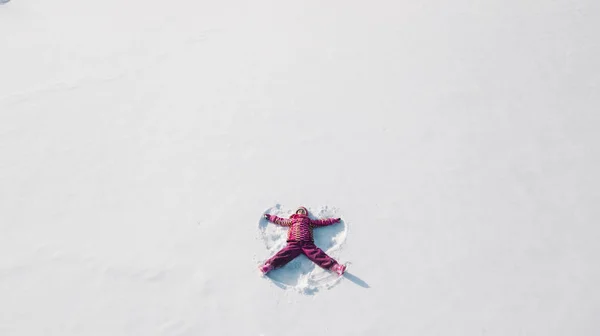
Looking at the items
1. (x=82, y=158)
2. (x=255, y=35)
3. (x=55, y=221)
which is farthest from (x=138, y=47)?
(x=55, y=221)

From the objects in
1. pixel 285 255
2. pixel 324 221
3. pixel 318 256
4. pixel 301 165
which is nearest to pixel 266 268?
pixel 285 255

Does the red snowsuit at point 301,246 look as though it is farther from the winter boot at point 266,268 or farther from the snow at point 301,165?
the snow at point 301,165

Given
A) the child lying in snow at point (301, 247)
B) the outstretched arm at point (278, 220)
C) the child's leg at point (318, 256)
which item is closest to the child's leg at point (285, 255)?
the child lying in snow at point (301, 247)

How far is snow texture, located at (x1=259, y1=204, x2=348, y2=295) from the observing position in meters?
5.65

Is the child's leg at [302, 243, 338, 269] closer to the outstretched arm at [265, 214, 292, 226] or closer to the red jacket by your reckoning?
the red jacket

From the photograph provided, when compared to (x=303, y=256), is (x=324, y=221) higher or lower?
higher

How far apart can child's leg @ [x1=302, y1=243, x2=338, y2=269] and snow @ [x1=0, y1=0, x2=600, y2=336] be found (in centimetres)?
26

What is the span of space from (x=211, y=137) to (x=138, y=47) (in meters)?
3.45

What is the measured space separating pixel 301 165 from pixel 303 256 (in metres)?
1.70

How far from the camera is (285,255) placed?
19.0 feet

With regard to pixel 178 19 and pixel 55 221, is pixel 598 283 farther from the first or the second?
pixel 178 19

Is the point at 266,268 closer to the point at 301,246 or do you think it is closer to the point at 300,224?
the point at 301,246

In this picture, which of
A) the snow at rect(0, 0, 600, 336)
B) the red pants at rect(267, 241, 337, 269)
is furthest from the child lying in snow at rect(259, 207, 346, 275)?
the snow at rect(0, 0, 600, 336)

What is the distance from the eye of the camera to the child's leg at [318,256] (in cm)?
573
